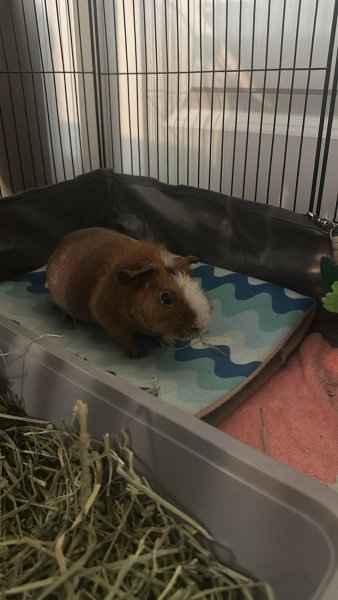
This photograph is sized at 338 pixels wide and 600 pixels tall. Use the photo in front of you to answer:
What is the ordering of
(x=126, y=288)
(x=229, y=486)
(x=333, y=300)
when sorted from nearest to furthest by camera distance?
(x=229, y=486)
(x=333, y=300)
(x=126, y=288)

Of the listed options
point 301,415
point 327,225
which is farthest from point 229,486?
point 327,225

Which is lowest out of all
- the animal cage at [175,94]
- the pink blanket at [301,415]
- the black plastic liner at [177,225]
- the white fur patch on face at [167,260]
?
the pink blanket at [301,415]

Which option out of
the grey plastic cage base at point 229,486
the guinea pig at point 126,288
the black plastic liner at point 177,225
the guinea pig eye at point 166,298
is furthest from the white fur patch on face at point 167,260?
the grey plastic cage base at point 229,486

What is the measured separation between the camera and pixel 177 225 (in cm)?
196

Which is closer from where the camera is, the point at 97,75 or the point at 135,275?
the point at 135,275

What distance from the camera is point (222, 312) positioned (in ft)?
5.34

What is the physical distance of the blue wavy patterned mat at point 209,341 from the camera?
4.26 ft

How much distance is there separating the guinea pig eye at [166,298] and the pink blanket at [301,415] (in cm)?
34

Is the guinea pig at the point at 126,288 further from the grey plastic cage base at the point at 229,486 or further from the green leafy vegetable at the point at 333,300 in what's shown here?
the grey plastic cage base at the point at 229,486

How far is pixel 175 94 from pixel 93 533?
206 cm

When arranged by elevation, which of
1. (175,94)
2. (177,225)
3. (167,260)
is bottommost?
(177,225)

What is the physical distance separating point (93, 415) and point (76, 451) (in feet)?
0.26

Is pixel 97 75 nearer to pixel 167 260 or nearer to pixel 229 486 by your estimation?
pixel 167 260

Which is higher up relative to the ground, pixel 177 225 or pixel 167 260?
pixel 167 260
